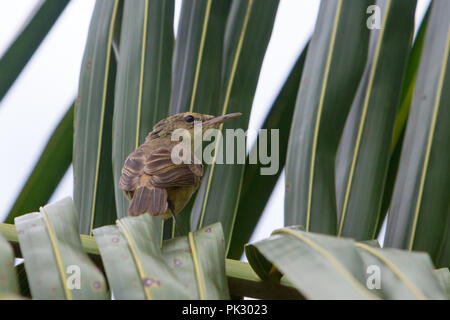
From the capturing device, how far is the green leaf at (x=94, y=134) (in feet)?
5.70

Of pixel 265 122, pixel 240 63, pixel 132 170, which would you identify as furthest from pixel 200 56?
pixel 132 170

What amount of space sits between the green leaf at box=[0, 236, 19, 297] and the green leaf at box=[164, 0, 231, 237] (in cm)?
95

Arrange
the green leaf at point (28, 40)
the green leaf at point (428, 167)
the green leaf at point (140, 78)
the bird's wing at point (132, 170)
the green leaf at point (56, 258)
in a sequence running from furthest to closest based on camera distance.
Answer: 1. the green leaf at point (28, 40)
2. the bird's wing at point (132, 170)
3. the green leaf at point (140, 78)
4. the green leaf at point (428, 167)
5. the green leaf at point (56, 258)

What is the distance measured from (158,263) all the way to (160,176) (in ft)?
3.39

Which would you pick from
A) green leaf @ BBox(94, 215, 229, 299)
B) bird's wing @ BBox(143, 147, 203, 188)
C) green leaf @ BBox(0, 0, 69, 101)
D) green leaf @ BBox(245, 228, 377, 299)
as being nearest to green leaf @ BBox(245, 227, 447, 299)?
green leaf @ BBox(245, 228, 377, 299)

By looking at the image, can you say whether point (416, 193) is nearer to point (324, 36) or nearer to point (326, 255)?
point (324, 36)

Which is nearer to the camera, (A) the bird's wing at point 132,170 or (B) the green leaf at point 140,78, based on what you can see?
(B) the green leaf at point 140,78

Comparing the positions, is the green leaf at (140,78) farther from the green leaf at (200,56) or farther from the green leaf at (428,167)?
the green leaf at (428,167)

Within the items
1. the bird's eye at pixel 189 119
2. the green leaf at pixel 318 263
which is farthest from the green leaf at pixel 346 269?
the bird's eye at pixel 189 119

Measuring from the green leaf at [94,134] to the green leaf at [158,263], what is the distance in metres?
0.61

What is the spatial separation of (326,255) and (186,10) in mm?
1233

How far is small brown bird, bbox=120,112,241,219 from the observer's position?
185 cm

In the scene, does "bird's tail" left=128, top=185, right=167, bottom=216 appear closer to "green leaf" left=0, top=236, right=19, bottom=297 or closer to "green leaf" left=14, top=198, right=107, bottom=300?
"green leaf" left=14, top=198, right=107, bottom=300

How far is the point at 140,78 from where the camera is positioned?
1742mm
